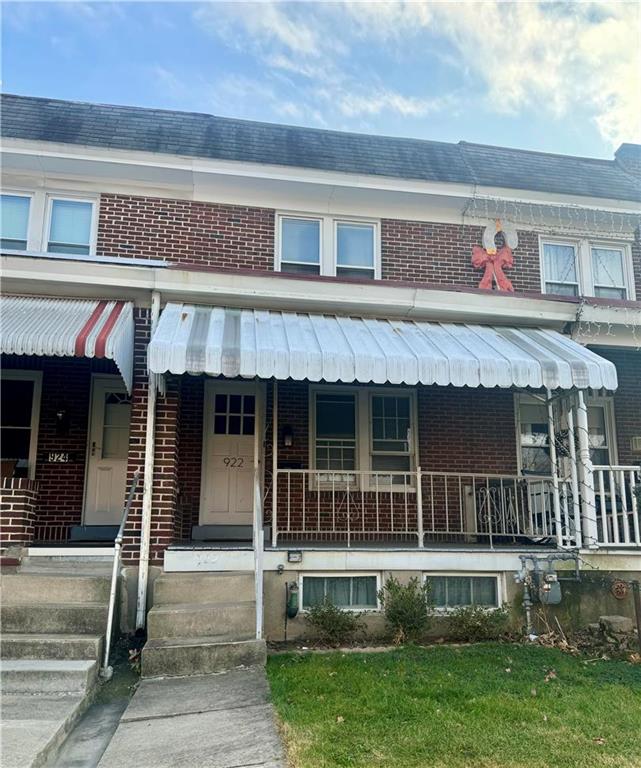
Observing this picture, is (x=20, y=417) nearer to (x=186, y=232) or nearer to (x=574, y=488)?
(x=186, y=232)

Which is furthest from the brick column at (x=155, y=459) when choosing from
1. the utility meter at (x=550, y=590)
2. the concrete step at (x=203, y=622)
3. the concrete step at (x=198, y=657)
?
the utility meter at (x=550, y=590)

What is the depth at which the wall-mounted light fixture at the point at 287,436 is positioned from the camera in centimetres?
873

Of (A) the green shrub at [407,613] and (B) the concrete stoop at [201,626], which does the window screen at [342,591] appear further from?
(B) the concrete stoop at [201,626]

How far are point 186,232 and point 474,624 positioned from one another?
6.56 m

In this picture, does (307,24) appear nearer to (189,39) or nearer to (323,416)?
(189,39)

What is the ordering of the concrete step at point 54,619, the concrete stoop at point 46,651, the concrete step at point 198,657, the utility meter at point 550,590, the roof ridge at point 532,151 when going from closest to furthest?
the concrete stoop at point 46,651
the concrete step at point 198,657
the concrete step at point 54,619
the utility meter at point 550,590
the roof ridge at point 532,151

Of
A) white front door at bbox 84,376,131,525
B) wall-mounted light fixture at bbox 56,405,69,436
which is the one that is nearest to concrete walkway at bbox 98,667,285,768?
white front door at bbox 84,376,131,525

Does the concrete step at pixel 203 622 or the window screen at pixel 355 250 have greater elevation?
the window screen at pixel 355 250

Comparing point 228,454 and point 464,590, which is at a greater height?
point 228,454

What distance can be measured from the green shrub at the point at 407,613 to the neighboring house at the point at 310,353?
462mm

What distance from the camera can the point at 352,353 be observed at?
6.41m

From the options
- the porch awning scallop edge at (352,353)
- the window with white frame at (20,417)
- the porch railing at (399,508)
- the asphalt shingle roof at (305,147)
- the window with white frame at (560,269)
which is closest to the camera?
the porch awning scallop edge at (352,353)

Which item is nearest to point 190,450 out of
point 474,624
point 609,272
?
point 474,624

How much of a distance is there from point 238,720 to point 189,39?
995 centimetres
